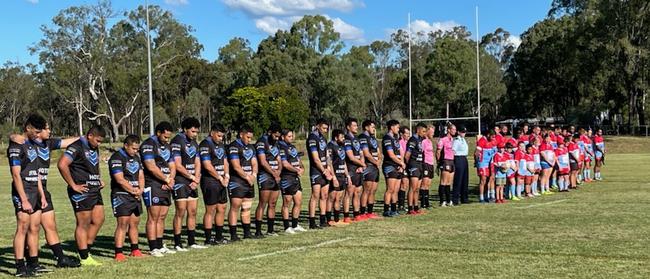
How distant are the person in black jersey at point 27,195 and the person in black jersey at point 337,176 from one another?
5604 millimetres

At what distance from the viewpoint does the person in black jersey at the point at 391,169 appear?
1412cm

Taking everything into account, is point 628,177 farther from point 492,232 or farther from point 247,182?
point 247,182

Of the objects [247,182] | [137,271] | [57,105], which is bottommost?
[137,271]

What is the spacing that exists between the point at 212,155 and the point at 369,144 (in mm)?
4060

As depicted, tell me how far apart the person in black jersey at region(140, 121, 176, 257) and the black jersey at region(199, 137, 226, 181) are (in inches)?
27.2

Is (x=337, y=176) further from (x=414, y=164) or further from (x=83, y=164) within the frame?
(x=83, y=164)

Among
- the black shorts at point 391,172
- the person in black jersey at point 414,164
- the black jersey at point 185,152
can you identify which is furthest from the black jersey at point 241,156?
the person in black jersey at point 414,164

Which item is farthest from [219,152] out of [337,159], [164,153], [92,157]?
[337,159]

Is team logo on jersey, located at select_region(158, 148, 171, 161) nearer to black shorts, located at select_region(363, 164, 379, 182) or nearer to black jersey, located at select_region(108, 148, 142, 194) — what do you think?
black jersey, located at select_region(108, 148, 142, 194)

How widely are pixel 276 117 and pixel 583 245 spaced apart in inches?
2582

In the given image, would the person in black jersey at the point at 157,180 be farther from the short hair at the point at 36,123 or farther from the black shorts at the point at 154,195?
the short hair at the point at 36,123

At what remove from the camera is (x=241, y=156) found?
37.1 feet

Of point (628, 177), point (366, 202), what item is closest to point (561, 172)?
point (628, 177)

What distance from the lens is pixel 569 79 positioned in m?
71.1
